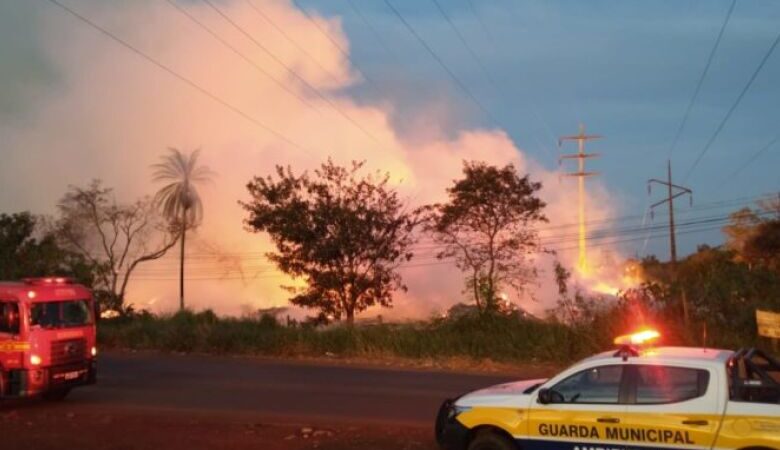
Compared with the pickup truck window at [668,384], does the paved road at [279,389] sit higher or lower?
lower

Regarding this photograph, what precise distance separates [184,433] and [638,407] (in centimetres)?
699

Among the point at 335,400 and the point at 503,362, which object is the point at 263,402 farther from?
the point at 503,362

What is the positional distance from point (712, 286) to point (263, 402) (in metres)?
15.6

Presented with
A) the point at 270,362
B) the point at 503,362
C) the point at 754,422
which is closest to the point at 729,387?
the point at 754,422

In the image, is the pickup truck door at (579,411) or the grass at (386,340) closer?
the pickup truck door at (579,411)

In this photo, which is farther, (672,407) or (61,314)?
(61,314)

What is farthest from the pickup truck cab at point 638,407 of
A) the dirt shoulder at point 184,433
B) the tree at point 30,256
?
the tree at point 30,256

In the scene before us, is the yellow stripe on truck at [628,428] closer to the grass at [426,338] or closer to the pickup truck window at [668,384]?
the pickup truck window at [668,384]

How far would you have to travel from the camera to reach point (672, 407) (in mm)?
8258

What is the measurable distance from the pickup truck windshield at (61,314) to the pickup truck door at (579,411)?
10.5 metres

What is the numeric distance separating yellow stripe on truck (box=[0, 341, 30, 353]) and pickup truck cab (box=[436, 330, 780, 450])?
30.7ft

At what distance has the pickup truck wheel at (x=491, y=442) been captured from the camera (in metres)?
8.84

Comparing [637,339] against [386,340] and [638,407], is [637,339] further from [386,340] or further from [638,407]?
[386,340]

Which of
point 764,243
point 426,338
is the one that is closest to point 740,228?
point 764,243
